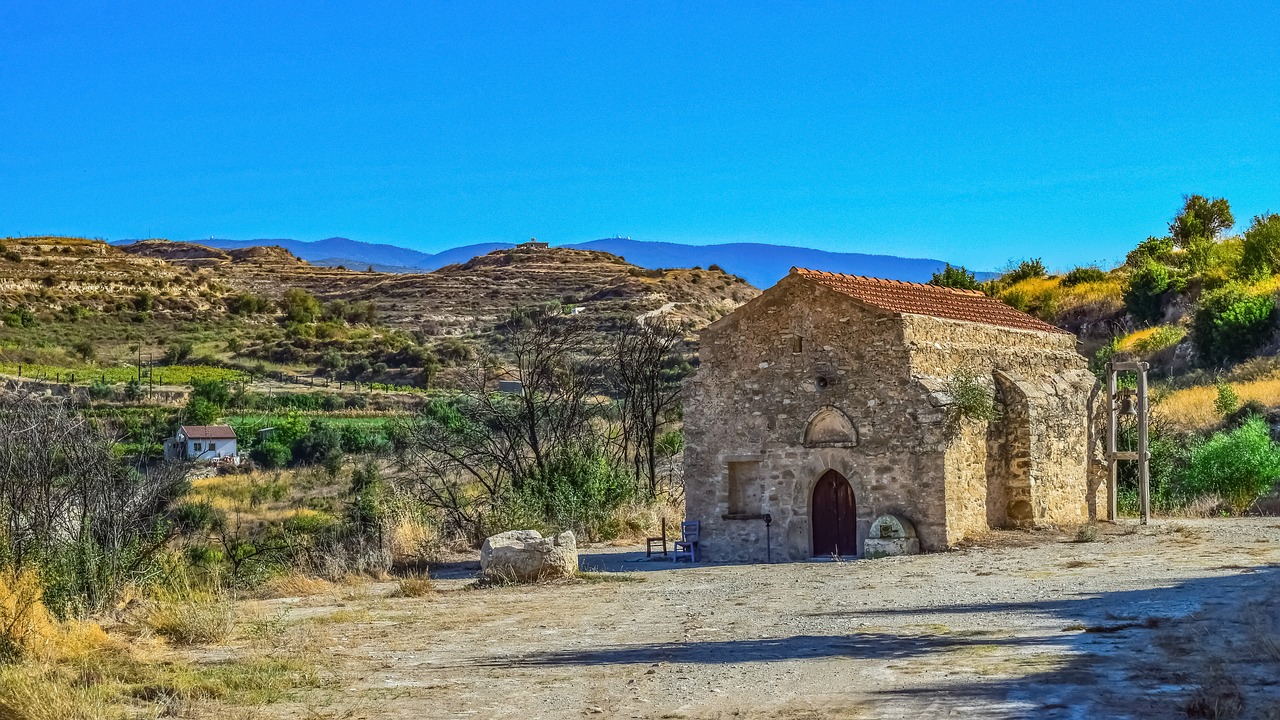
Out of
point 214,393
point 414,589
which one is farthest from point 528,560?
point 214,393

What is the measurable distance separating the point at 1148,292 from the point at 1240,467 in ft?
75.5

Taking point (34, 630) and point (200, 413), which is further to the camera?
point (200, 413)

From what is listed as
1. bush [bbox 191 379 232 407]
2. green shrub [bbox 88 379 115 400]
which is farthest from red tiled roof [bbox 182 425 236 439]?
green shrub [bbox 88 379 115 400]

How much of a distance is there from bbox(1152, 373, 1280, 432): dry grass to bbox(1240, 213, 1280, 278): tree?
11.2 metres

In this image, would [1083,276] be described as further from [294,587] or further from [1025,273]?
[294,587]

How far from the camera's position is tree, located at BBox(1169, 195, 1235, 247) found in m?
53.1

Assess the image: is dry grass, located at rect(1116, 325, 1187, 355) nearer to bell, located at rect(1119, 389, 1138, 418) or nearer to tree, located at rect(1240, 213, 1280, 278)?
tree, located at rect(1240, 213, 1280, 278)

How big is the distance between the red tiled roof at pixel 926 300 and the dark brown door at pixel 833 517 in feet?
9.04

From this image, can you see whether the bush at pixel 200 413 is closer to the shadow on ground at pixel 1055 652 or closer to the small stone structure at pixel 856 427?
the small stone structure at pixel 856 427

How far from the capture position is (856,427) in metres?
18.1

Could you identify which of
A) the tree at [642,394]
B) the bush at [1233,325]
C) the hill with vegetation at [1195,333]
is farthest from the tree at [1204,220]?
the tree at [642,394]

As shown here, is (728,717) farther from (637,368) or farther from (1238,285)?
(1238,285)

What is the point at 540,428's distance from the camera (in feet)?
83.6

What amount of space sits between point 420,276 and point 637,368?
183 ft
